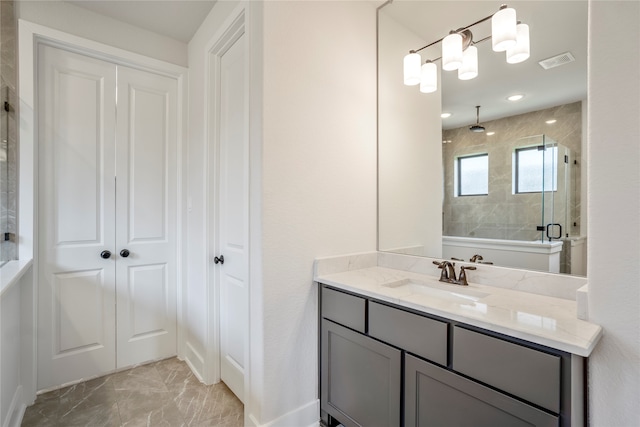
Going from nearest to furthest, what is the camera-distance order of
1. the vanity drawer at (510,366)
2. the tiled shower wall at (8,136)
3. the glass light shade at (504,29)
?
the vanity drawer at (510,366) → the glass light shade at (504,29) → the tiled shower wall at (8,136)

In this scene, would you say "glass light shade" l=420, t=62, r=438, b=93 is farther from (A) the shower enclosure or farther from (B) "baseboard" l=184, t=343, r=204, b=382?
(B) "baseboard" l=184, t=343, r=204, b=382

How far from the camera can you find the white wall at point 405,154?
1.87m

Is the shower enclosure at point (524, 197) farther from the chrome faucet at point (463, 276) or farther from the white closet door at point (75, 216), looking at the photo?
the white closet door at point (75, 216)

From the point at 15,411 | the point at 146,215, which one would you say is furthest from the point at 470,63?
Result: the point at 15,411

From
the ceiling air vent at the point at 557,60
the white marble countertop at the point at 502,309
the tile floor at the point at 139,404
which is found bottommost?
the tile floor at the point at 139,404

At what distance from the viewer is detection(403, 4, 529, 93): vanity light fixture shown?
4.60 ft

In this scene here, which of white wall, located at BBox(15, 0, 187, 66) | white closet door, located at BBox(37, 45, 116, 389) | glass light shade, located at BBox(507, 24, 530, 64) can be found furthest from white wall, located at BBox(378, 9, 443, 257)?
white closet door, located at BBox(37, 45, 116, 389)

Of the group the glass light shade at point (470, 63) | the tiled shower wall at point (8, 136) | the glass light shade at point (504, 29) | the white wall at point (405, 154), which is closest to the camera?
the glass light shade at point (504, 29)

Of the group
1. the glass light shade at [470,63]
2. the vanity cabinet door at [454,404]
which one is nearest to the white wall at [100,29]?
the glass light shade at [470,63]

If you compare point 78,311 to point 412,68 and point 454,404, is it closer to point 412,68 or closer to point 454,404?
point 454,404

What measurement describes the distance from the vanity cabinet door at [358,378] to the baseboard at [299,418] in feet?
0.21

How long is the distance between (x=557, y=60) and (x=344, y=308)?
1.52m

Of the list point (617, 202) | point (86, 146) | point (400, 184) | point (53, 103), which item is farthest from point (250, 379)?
point (53, 103)

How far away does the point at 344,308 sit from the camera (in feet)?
5.17
